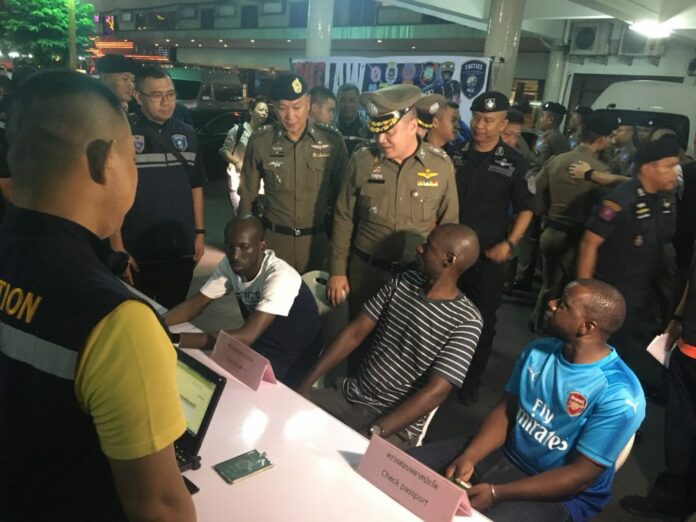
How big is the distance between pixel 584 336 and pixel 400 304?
70cm

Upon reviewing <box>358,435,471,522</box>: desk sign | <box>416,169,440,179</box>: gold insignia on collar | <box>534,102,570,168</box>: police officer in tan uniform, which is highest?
<box>534,102,570,168</box>: police officer in tan uniform

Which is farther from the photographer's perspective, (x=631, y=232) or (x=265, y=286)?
(x=631, y=232)

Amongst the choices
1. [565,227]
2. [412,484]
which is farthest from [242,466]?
[565,227]

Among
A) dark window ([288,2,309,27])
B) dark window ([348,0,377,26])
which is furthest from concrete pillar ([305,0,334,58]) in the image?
dark window ([288,2,309,27])

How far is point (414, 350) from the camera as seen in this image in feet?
6.52

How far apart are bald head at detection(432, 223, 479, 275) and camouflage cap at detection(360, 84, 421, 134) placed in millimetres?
701

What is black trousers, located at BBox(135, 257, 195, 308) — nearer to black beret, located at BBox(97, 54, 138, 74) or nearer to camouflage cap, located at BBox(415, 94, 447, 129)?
black beret, located at BBox(97, 54, 138, 74)

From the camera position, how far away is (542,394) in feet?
5.56

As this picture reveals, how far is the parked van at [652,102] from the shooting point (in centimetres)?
644

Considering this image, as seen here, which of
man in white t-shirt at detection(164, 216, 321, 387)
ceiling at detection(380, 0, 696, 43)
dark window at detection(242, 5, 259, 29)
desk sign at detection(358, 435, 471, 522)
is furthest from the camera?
dark window at detection(242, 5, 259, 29)

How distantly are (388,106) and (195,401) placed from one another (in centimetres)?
159

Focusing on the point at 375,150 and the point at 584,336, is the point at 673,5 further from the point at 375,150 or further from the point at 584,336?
the point at 584,336

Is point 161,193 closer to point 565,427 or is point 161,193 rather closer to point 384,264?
point 384,264

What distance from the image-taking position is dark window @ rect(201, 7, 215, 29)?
2108 cm
